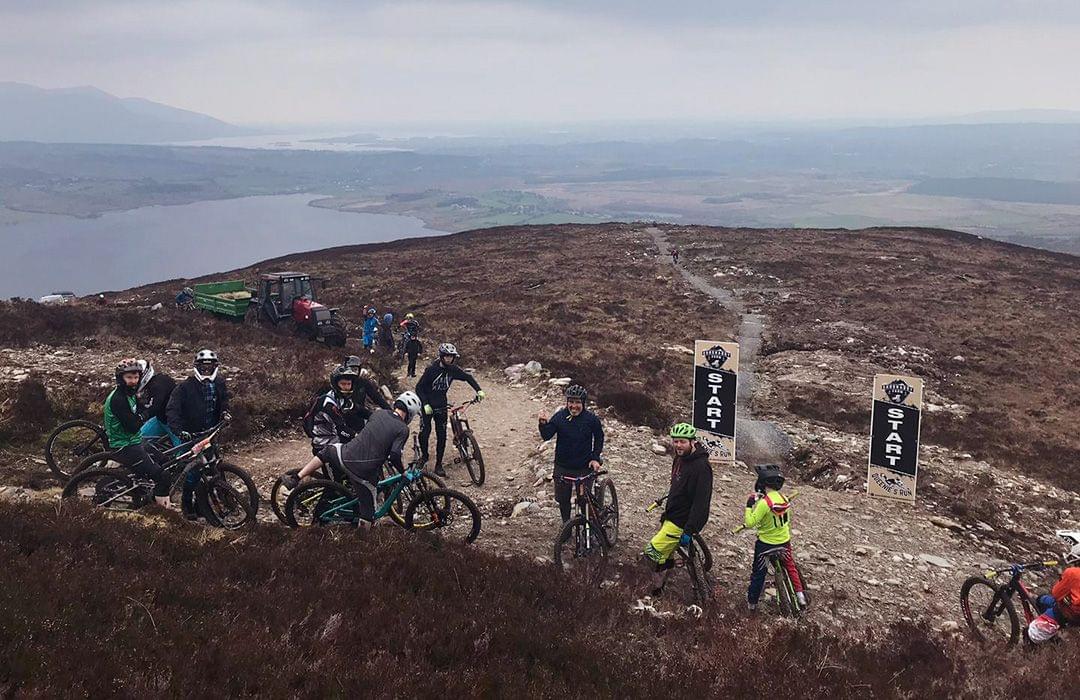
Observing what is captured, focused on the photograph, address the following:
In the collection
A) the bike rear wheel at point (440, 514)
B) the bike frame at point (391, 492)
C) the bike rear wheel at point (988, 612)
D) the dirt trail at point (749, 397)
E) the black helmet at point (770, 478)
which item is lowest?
the dirt trail at point (749, 397)

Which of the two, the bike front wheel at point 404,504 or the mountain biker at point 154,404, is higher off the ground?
the mountain biker at point 154,404

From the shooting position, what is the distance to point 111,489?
29.6 feet

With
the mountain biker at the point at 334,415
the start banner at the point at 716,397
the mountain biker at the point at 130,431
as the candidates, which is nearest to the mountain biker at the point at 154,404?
the mountain biker at the point at 130,431

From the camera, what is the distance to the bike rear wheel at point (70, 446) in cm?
1112

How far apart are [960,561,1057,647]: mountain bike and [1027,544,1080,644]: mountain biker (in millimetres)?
228

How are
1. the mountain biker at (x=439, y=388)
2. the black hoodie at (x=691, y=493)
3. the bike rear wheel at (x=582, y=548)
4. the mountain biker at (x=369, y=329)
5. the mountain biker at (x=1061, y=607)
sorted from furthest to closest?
the mountain biker at (x=369, y=329) → the mountain biker at (x=439, y=388) → the bike rear wheel at (x=582, y=548) → the black hoodie at (x=691, y=493) → the mountain biker at (x=1061, y=607)

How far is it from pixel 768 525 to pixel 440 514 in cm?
457

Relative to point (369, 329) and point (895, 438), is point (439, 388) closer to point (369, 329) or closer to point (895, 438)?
point (895, 438)

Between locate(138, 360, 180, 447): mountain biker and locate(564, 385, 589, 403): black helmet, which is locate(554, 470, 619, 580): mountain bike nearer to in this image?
locate(564, 385, 589, 403): black helmet

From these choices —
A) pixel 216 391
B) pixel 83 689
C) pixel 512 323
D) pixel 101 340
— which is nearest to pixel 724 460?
pixel 216 391

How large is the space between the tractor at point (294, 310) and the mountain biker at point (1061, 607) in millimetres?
22754

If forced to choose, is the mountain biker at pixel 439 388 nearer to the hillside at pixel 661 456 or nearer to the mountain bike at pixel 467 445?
the mountain bike at pixel 467 445

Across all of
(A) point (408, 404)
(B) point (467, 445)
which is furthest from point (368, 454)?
(B) point (467, 445)

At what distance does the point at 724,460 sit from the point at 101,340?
18999mm
